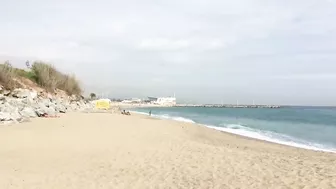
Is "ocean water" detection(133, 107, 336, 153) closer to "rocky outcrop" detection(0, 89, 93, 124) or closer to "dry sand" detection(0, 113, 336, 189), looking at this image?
"dry sand" detection(0, 113, 336, 189)

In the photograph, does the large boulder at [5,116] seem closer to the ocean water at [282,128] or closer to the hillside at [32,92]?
the hillside at [32,92]

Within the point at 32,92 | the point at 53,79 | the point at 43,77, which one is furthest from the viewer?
the point at 53,79

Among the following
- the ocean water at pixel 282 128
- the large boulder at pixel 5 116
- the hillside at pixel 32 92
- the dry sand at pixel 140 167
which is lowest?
the ocean water at pixel 282 128

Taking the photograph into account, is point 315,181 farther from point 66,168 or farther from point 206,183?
point 66,168

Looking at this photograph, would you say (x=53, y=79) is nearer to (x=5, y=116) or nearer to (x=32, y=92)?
(x=32, y=92)

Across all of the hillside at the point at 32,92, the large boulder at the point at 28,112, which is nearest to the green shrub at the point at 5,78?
the hillside at the point at 32,92

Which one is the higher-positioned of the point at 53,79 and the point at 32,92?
the point at 53,79

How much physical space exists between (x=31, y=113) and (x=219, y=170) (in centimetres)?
1727

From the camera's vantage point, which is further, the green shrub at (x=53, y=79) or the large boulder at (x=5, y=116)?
the green shrub at (x=53, y=79)

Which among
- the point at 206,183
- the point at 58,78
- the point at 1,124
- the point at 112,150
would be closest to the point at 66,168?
the point at 112,150

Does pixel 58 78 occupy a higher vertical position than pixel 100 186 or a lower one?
higher

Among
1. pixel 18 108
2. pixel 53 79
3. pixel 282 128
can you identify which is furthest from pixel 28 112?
pixel 282 128

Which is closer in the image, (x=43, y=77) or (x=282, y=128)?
(x=282, y=128)

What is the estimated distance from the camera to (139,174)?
29.1 ft
